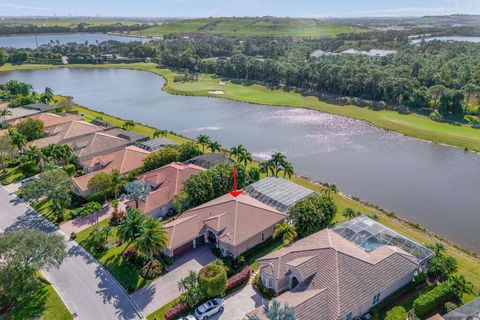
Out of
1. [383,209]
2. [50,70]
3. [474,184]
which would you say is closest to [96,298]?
[383,209]

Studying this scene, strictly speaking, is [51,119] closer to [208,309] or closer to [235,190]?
[235,190]

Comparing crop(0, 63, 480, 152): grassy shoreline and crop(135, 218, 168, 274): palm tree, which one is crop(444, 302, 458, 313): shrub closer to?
crop(135, 218, 168, 274): palm tree

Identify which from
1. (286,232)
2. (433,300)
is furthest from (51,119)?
(433,300)

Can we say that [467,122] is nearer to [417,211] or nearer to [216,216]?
[417,211]

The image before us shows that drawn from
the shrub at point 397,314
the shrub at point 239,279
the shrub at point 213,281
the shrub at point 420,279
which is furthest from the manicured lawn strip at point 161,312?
the shrub at point 420,279

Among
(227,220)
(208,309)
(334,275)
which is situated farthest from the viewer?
(227,220)

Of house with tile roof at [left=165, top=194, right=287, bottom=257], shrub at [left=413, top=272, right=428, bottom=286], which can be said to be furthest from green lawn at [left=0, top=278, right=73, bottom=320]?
shrub at [left=413, top=272, right=428, bottom=286]
